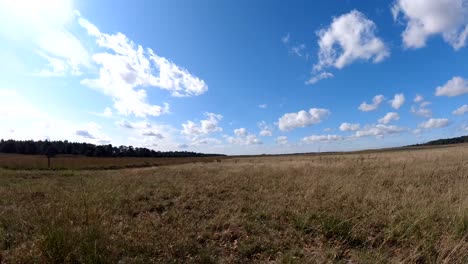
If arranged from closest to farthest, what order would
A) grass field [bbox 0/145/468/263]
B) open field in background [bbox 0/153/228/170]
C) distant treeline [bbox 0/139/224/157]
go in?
grass field [bbox 0/145/468/263], open field in background [bbox 0/153/228/170], distant treeline [bbox 0/139/224/157]

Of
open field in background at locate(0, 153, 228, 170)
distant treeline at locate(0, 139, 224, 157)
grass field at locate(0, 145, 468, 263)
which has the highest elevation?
distant treeline at locate(0, 139, 224, 157)

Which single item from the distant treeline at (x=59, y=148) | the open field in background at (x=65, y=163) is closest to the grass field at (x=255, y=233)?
the open field in background at (x=65, y=163)

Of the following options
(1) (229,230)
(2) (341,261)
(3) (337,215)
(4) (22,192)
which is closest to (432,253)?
(2) (341,261)

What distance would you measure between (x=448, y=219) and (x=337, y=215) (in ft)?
6.24

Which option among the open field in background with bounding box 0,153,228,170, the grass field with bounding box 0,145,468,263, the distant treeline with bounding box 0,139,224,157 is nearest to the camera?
the grass field with bounding box 0,145,468,263

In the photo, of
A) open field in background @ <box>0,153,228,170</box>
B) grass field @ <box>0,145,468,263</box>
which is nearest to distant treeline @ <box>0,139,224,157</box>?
open field in background @ <box>0,153,228,170</box>

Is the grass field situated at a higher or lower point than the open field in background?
lower

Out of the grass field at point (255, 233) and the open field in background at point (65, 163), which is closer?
the grass field at point (255, 233)

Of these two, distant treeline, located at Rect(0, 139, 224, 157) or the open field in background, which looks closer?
the open field in background

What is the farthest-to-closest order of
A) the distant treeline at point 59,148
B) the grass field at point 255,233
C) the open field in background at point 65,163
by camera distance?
1. the distant treeline at point 59,148
2. the open field in background at point 65,163
3. the grass field at point 255,233

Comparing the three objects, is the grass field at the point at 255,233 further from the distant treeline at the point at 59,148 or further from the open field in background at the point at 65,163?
the distant treeline at the point at 59,148

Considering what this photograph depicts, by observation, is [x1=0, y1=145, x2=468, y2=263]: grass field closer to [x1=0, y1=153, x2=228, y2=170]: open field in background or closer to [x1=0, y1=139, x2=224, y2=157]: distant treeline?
[x1=0, y1=153, x2=228, y2=170]: open field in background

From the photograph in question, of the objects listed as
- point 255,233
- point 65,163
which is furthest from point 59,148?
point 255,233

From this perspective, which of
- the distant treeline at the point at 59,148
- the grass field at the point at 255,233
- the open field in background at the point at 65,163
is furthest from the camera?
the distant treeline at the point at 59,148
